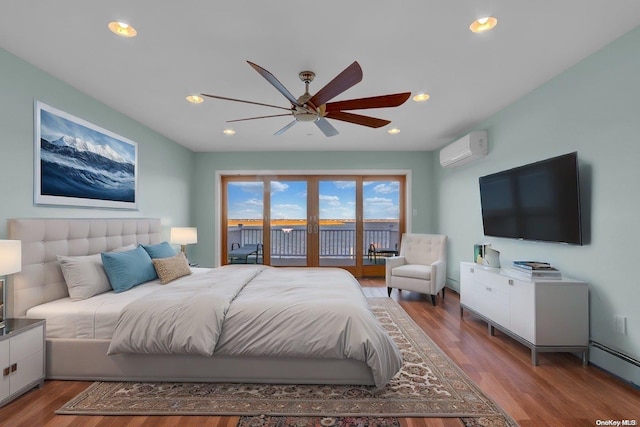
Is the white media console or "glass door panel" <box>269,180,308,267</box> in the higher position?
"glass door panel" <box>269,180,308,267</box>

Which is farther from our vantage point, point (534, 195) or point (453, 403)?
point (534, 195)

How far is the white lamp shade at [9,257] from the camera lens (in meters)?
1.90

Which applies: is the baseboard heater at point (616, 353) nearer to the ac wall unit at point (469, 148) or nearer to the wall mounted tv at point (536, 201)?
the wall mounted tv at point (536, 201)

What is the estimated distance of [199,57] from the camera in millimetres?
2396

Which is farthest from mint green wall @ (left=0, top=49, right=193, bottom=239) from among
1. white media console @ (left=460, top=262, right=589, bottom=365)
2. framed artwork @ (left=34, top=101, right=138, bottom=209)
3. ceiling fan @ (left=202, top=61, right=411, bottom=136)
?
white media console @ (left=460, top=262, right=589, bottom=365)

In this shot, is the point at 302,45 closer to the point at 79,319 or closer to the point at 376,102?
the point at 376,102

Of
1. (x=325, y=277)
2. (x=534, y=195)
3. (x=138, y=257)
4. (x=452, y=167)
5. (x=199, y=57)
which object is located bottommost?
(x=325, y=277)

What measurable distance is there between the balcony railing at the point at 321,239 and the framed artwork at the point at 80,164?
259 centimetres

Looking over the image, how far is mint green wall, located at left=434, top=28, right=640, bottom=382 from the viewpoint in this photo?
2.17 metres

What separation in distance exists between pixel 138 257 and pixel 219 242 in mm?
2796

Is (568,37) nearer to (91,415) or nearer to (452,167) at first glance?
(452,167)

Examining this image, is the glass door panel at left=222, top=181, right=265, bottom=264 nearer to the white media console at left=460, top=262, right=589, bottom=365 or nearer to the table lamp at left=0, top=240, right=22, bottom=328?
the table lamp at left=0, top=240, right=22, bottom=328

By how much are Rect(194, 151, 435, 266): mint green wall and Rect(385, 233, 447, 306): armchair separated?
923 millimetres

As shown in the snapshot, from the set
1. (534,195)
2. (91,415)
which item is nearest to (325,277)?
(91,415)
